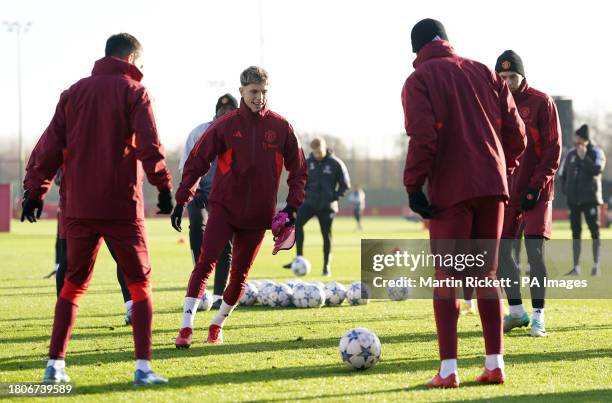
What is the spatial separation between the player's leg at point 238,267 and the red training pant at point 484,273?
2433mm

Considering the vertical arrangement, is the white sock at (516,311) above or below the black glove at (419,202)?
below

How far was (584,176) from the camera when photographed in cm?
1784

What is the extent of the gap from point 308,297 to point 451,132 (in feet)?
19.5

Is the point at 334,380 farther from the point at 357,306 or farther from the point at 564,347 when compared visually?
the point at 357,306

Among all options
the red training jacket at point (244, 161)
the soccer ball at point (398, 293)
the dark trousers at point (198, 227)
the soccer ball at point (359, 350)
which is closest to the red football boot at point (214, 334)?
the red training jacket at point (244, 161)

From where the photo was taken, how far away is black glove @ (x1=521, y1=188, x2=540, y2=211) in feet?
28.8

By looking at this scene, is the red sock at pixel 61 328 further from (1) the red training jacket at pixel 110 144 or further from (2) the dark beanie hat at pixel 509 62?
(2) the dark beanie hat at pixel 509 62

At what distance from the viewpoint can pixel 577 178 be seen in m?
17.9

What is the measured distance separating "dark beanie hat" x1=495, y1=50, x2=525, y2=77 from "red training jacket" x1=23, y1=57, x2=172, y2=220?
388 cm

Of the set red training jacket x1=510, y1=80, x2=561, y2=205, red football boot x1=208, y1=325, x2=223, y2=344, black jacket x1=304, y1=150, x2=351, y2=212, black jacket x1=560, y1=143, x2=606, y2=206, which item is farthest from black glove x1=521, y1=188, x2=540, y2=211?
black jacket x1=304, y1=150, x2=351, y2=212

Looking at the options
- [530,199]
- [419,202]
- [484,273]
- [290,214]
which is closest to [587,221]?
[530,199]

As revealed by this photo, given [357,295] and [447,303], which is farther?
[357,295]

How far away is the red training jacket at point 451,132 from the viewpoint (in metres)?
6.55

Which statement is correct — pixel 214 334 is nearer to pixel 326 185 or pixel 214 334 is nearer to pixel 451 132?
pixel 451 132
